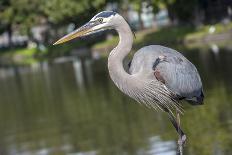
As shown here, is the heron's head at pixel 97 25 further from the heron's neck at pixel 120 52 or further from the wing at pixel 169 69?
the wing at pixel 169 69

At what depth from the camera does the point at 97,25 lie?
970 cm

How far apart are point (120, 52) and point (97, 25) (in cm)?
41

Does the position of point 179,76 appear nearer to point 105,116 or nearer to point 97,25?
point 97,25

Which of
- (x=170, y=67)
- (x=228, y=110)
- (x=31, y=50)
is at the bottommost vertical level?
(x=31, y=50)

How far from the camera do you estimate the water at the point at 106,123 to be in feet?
53.7

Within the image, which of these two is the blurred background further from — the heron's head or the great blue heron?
the heron's head

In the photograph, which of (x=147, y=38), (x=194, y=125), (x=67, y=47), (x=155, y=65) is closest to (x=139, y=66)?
(x=155, y=65)

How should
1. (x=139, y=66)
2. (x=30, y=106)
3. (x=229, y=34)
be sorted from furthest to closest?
1. (x=229, y=34)
2. (x=30, y=106)
3. (x=139, y=66)

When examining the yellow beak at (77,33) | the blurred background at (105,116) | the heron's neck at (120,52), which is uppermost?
the yellow beak at (77,33)

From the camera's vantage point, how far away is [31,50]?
9406 centimetres

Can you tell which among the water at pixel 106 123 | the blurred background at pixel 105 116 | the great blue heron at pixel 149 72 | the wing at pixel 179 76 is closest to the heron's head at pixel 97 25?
the great blue heron at pixel 149 72

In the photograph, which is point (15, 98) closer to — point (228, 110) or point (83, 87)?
point (83, 87)

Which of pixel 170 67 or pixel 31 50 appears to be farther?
pixel 31 50

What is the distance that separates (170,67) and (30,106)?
2012cm
